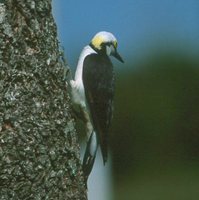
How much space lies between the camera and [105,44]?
3.57 meters

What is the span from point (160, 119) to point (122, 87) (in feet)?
5.73

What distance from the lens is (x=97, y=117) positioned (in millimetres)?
3176

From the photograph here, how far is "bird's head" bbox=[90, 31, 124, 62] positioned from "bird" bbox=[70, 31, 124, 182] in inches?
5.2

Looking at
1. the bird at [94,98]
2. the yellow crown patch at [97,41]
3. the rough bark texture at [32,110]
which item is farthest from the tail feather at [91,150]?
the rough bark texture at [32,110]

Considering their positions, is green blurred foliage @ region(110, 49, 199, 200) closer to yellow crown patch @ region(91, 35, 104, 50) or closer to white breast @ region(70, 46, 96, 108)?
yellow crown patch @ region(91, 35, 104, 50)

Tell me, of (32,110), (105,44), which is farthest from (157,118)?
(32,110)

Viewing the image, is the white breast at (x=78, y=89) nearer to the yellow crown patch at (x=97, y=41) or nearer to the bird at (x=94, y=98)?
the bird at (x=94, y=98)

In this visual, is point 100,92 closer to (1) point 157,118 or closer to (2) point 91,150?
(2) point 91,150

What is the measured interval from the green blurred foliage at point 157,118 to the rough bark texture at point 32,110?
6847 millimetres

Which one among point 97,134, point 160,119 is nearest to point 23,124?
point 97,134

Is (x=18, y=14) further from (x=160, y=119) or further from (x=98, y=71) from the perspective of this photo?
(x=160, y=119)

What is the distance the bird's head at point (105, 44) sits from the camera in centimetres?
354

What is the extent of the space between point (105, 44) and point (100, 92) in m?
0.41

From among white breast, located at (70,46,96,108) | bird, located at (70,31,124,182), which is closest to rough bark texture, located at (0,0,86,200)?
bird, located at (70,31,124,182)
